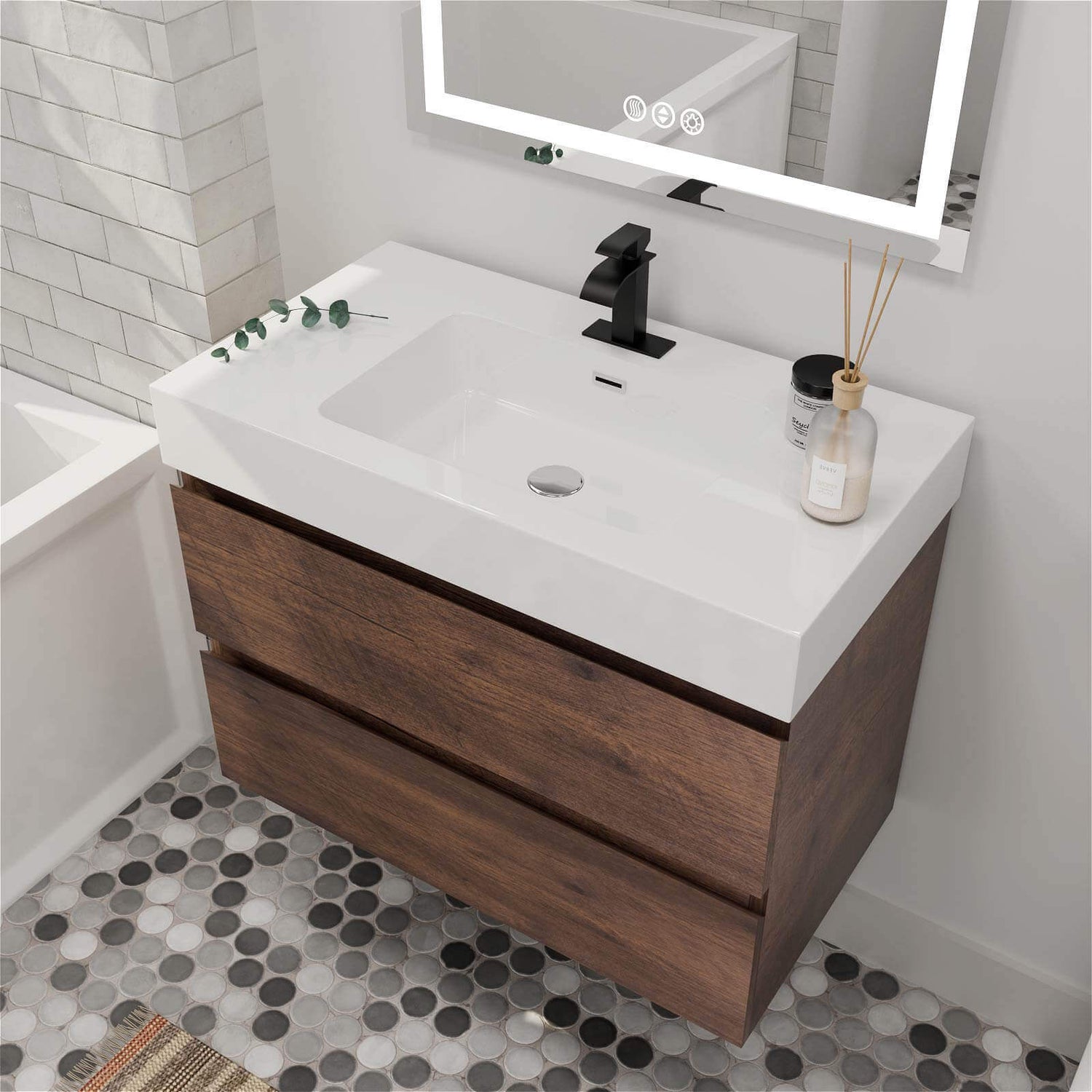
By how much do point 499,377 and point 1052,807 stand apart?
1.00m

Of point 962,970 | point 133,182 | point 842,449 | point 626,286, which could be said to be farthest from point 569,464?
point 962,970

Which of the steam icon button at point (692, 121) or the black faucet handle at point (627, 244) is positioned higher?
the steam icon button at point (692, 121)

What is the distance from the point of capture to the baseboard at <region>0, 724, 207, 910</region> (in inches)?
88.3

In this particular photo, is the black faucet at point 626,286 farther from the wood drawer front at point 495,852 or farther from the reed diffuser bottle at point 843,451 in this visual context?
the wood drawer front at point 495,852

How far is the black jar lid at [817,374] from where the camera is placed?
59.2 inches

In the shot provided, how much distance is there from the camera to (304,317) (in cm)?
178

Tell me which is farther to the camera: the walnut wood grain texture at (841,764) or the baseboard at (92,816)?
the baseboard at (92,816)

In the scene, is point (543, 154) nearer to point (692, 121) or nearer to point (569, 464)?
point (692, 121)

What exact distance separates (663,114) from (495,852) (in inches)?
38.6

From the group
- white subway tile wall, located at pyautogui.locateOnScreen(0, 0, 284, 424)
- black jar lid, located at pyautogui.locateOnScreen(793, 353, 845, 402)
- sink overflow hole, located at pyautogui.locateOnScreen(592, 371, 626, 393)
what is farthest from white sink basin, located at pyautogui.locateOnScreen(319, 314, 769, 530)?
white subway tile wall, located at pyautogui.locateOnScreen(0, 0, 284, 424)

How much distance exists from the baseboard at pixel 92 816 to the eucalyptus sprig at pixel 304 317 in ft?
3.27

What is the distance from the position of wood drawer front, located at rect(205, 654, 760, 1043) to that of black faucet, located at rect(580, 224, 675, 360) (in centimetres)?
62

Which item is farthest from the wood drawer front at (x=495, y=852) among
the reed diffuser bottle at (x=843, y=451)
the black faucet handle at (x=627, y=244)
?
the black faucet handle at (x=627, y=244)

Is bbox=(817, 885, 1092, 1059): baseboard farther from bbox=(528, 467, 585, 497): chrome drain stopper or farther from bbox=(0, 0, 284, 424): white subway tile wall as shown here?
bbox=(0, 0, 284, 424): white subway tile wall
